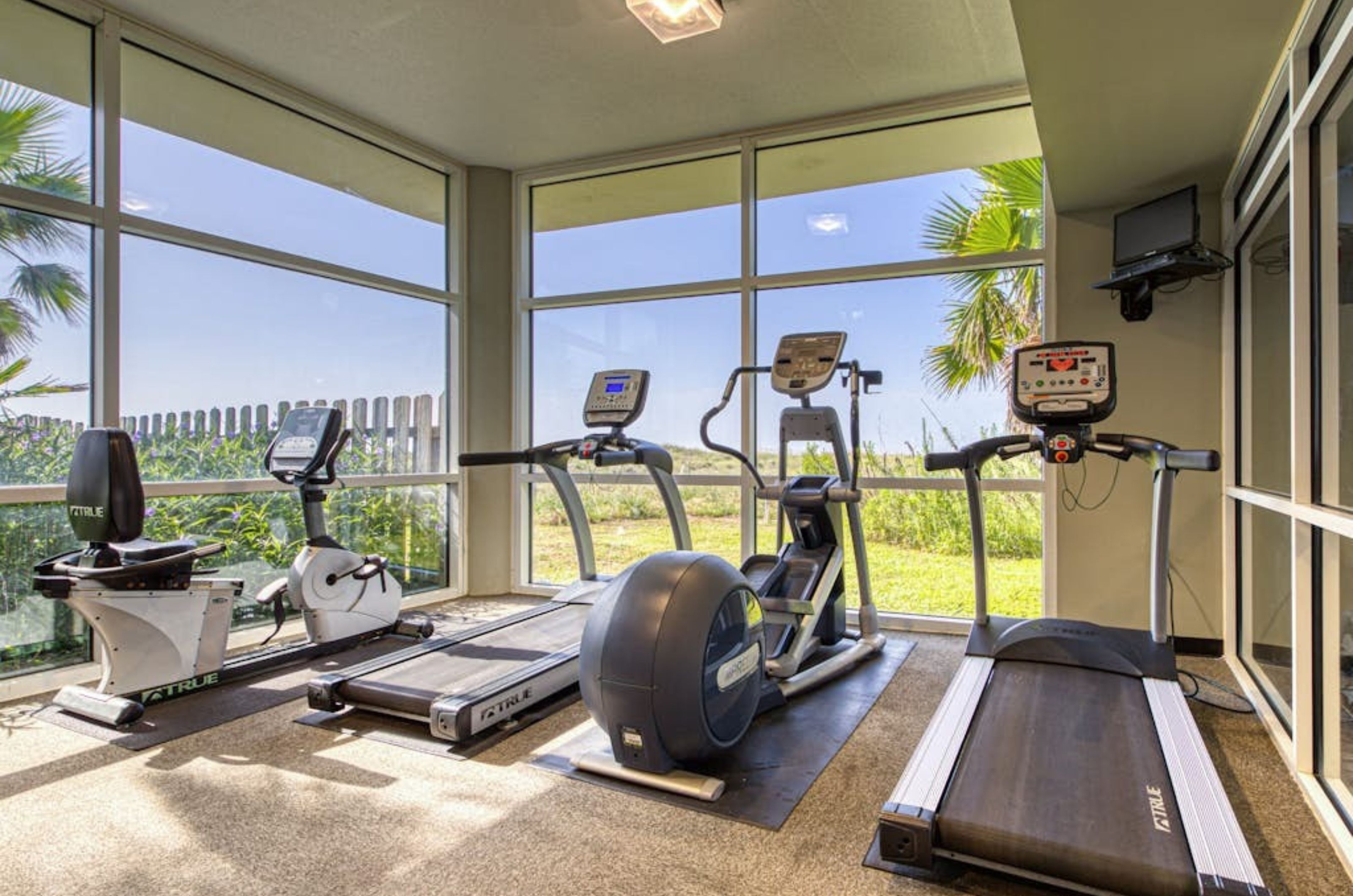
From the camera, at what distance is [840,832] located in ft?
6.99

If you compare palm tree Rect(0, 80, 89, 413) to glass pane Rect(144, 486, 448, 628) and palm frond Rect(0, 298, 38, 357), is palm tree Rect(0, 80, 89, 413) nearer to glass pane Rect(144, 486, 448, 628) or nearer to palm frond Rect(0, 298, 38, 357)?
palm frond Rect(0, 298, 38, 357)

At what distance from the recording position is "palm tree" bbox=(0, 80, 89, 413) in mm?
3303

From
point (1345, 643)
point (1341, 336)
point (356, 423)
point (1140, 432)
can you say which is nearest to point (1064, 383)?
point (1341, 336)

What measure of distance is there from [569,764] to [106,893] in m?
1.30

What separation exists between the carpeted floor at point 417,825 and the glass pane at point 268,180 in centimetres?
277

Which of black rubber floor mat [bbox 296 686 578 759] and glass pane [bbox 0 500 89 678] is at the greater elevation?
glass pane [bbox 0 500 89 678]

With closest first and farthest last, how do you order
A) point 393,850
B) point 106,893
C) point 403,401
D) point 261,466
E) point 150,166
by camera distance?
point 106,893
point 393,850
point 150,166
point 261,466
point 403,401

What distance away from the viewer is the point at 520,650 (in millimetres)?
3568

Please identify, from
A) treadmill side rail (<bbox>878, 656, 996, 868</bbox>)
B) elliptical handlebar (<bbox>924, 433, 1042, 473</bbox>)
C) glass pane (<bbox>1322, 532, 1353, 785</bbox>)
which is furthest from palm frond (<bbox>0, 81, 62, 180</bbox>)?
glass pane (<bbox>1322, 532, 1353, 785</bbox>)

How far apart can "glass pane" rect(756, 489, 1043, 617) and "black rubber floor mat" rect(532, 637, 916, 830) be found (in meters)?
1.32

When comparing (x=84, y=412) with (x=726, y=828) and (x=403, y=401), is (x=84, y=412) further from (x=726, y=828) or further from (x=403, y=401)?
(x=726, y=828)

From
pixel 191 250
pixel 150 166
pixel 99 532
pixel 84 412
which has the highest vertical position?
pixel 150 166

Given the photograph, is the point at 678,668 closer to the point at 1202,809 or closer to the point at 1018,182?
the point at 1202,809

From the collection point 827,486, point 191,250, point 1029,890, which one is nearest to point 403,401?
point 191,250
